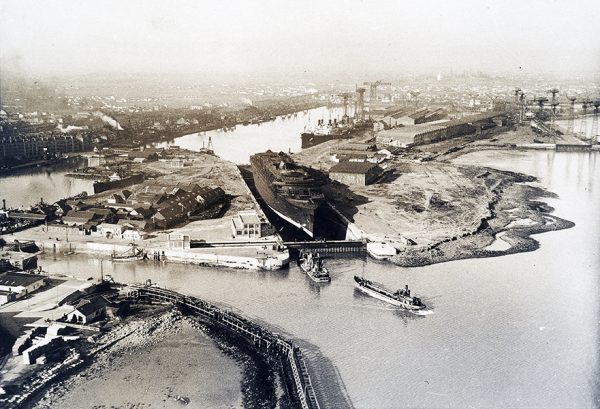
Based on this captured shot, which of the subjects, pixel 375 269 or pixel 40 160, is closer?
pixel 375 269

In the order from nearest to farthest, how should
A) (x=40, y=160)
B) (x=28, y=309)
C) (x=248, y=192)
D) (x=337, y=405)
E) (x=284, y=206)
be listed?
(x=337, y=405), (x=28, y=309), (x=284, y=206), (x=248, y=192), (x=40, y=160)

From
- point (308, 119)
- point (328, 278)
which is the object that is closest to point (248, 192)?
point (328, 278)

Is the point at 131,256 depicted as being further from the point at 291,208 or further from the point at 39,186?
the point at 39,186

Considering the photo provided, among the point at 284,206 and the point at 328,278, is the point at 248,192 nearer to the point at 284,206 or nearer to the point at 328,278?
the point at 284,206

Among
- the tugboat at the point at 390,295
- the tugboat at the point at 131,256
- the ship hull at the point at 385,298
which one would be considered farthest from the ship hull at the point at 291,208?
the tugboat at the point at 131,256

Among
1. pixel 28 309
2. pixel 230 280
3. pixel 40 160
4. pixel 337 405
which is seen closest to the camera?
pixel 337 405

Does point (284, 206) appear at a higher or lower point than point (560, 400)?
higher

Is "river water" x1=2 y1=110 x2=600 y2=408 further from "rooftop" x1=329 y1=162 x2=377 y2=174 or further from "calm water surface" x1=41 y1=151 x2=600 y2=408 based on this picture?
"rooftop" x1=329 y1=162 x2=377 y2=174

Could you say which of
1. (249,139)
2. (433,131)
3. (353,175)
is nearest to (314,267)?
(353,175)
